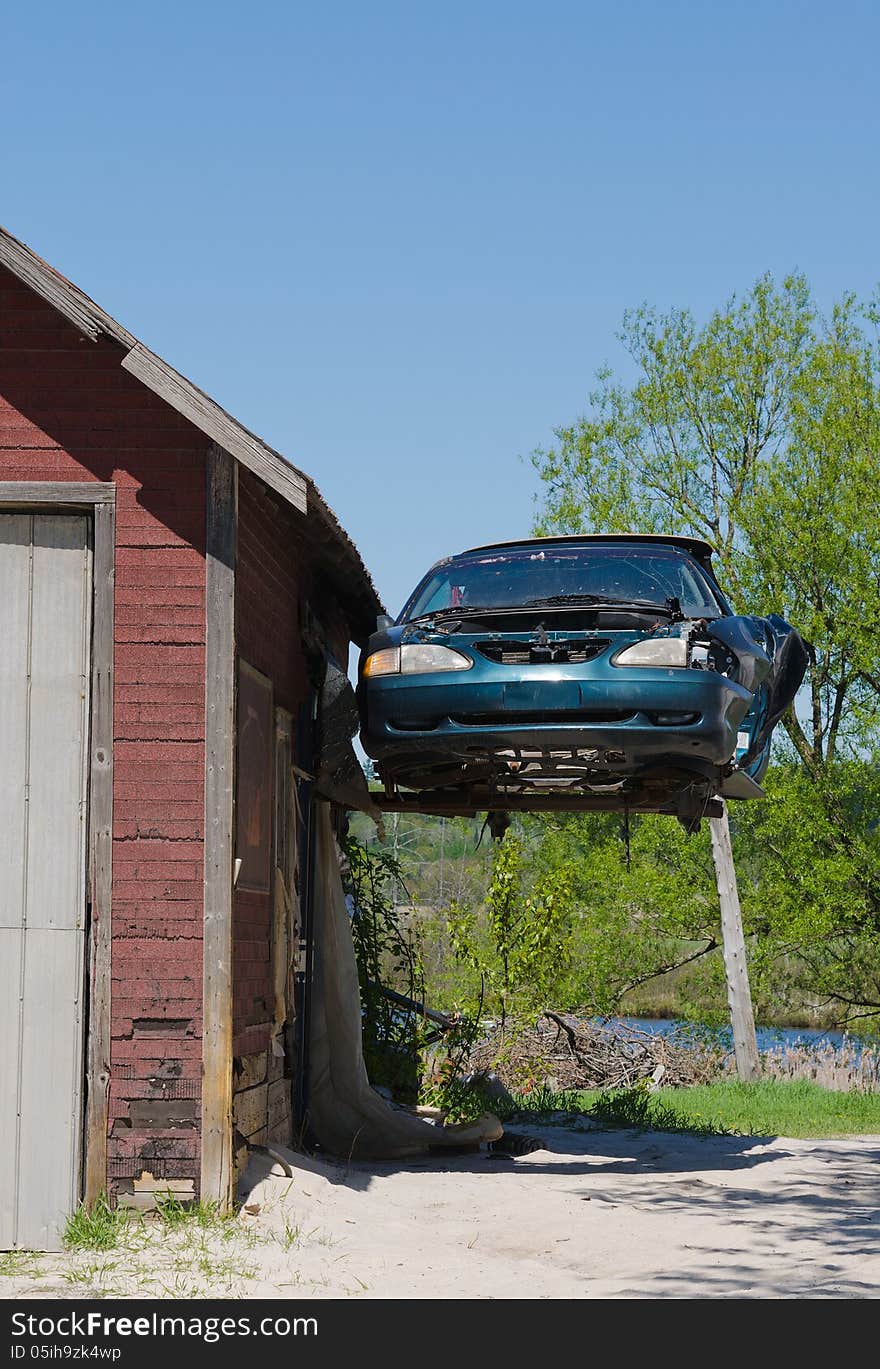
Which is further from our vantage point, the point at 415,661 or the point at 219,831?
the point at 415,661

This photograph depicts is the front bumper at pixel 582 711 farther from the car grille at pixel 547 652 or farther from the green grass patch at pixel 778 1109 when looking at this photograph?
the green grass patch at pixel 778 1109

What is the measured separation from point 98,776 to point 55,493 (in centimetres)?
159

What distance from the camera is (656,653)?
8.58 meters

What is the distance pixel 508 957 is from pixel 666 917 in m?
9.96

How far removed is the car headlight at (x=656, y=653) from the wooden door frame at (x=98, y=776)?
9.32 ft

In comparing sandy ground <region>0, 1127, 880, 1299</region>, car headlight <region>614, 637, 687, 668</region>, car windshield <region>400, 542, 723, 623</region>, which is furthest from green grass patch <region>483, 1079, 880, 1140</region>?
car headlight <region>614, 637, 687, 668</region>

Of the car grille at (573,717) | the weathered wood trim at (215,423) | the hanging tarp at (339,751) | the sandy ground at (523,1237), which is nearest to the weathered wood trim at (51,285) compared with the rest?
the weathered wood trim at (215,423)

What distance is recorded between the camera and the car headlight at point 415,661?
28.7 ft

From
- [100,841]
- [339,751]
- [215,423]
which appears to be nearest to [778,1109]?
[339,751]

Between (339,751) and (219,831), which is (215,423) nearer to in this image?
(219,831)

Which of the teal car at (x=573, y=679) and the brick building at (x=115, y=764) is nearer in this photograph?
the brick building at (x=115, y=764)

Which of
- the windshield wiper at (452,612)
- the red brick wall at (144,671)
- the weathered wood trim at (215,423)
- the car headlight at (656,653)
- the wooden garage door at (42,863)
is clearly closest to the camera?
the wooden garage door at (42,863)

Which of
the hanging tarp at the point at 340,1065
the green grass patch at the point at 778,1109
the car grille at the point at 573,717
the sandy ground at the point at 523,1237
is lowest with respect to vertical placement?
the green grass patch at the point at 778,1109
